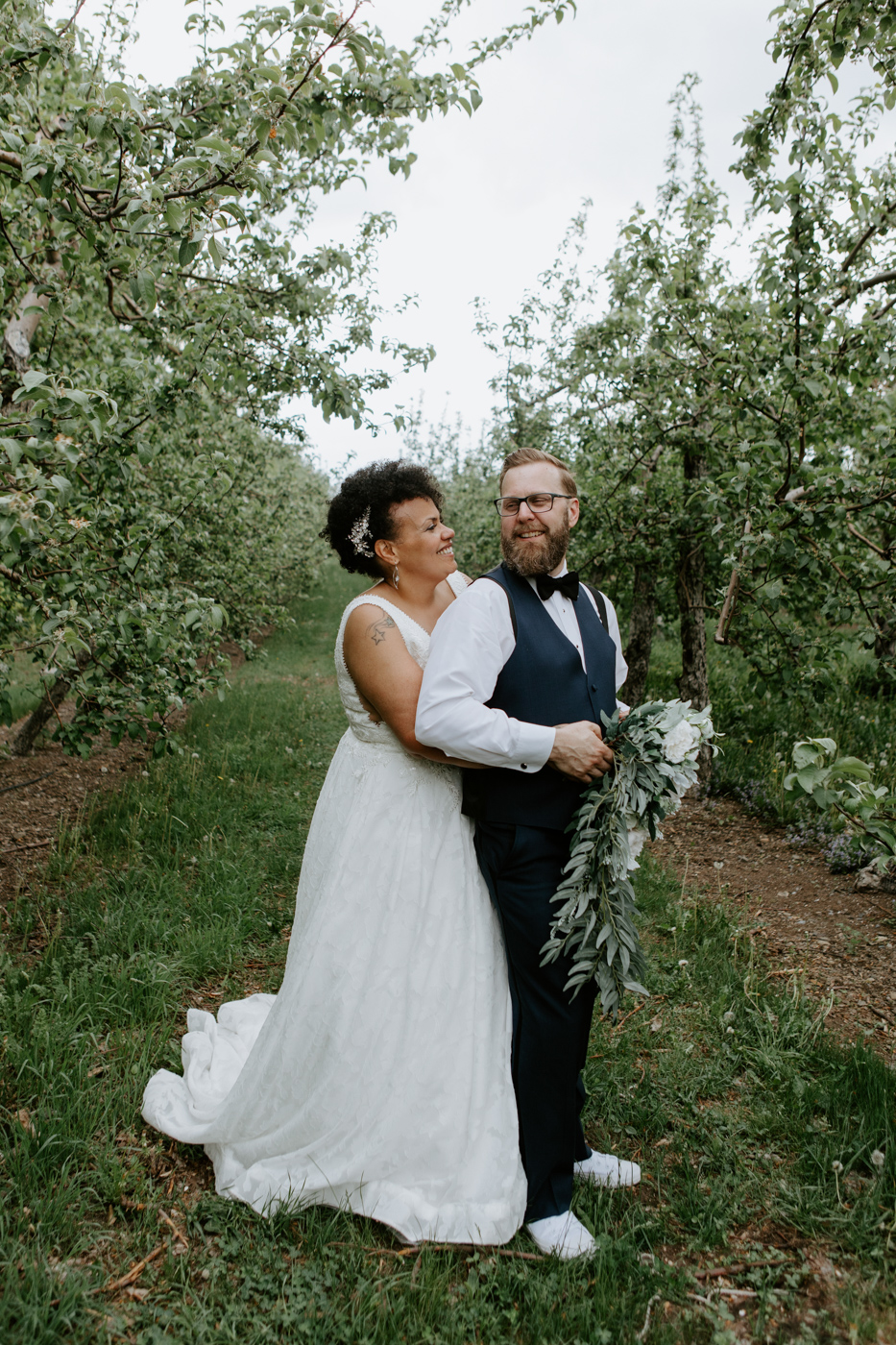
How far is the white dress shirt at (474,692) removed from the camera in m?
2.25

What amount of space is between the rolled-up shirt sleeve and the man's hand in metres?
0.04

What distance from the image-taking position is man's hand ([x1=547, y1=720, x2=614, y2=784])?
2.28m

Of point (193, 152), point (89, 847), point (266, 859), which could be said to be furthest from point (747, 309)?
point (89, 847)

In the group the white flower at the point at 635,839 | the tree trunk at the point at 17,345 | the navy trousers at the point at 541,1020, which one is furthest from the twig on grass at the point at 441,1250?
the tree trunk at the point at 17,345

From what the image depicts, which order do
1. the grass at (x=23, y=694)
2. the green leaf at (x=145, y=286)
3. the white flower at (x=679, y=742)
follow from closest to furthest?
the white flower at (x=679, y=742), the green leaf at (x=145, y=286), the grass at (x=23, y=694)

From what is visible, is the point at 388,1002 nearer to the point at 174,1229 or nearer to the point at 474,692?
the point at 174,1229

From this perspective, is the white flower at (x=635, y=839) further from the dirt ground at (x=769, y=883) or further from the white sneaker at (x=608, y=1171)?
the dirt ground at (x=769, y=883)

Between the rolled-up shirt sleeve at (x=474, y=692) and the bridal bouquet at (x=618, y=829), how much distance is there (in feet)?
0.72

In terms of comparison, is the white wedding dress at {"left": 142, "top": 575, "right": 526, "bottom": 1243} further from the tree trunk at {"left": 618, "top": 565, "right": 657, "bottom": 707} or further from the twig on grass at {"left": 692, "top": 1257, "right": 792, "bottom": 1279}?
the tree trunk at {"left": 618, "top": 565, "right": 657, "bottom": 707}

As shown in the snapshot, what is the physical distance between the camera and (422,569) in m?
2.79

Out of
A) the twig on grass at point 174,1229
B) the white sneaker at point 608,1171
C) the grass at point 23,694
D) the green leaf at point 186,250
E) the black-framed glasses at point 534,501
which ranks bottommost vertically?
the twig on grass at point 174,1229

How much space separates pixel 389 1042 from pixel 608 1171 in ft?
2.88

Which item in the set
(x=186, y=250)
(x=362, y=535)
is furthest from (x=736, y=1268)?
(x=186, y=250)

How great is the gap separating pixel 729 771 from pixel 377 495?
4811 millimetres
